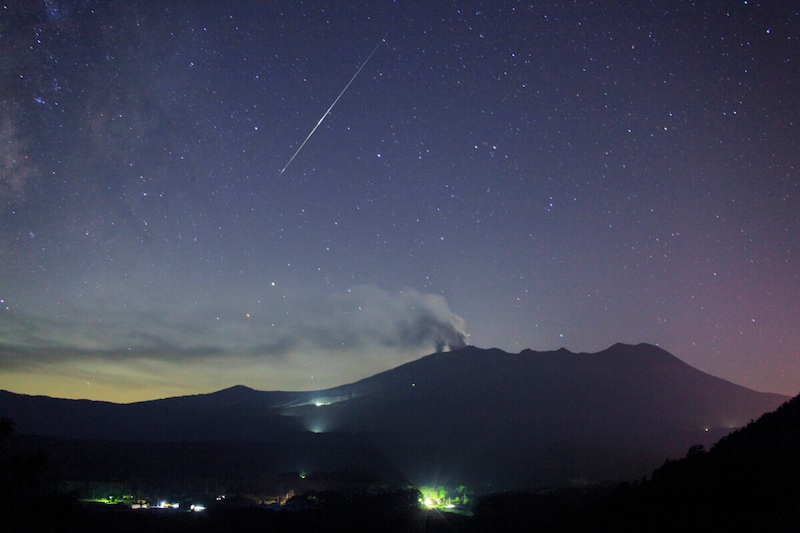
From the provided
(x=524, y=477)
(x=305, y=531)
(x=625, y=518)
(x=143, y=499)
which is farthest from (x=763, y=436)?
(x=524, y=477)

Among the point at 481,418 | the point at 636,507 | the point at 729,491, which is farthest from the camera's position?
the point at 481,418

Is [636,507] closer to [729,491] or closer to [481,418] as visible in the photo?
[729,491]

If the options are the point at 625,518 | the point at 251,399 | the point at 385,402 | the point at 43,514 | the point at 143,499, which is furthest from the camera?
the point at 251,399

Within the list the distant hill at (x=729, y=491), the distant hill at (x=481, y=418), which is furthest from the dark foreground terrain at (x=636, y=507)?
the distant hill at (x=481, y=418)

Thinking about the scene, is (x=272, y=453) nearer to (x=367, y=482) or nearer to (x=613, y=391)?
(x=367, y=482)

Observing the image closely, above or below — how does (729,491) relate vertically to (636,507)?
above

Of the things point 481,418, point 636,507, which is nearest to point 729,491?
point 636,507

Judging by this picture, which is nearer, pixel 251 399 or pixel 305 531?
pixel 305 531

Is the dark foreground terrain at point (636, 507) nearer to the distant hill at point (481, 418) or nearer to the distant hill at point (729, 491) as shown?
the distant hill at point (729, 491)
